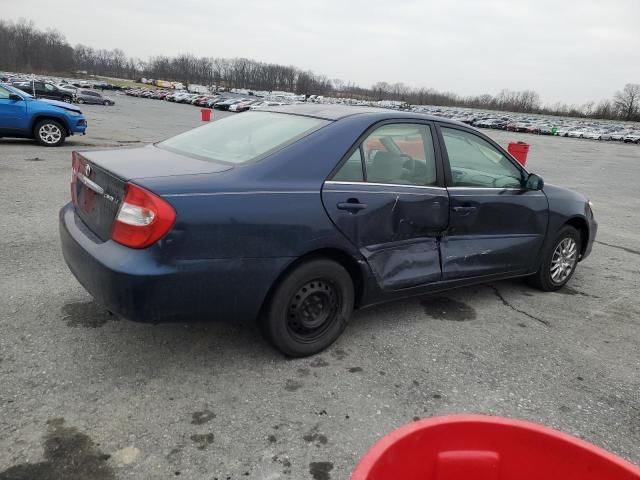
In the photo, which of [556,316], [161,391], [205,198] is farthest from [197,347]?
[556,316]

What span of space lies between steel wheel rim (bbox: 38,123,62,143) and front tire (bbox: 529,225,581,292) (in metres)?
11.6

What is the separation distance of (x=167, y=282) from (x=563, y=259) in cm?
393

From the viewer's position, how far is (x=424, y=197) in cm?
367

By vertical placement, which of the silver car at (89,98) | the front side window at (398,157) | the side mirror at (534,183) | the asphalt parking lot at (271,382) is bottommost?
the asphalt parking lot at (271,382)

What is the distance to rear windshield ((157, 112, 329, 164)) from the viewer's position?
328 centimetres

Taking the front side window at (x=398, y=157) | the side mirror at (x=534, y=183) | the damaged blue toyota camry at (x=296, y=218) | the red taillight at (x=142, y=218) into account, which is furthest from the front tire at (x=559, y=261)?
the red taillight at (x=142, y=218)

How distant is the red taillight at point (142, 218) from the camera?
2.63m

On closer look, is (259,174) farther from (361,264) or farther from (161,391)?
(161,391)

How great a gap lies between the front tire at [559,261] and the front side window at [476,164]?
835 millimetres

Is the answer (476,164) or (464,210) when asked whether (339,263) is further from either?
(476,164)

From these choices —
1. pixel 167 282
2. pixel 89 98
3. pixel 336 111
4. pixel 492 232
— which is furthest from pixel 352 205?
pixel 89 98

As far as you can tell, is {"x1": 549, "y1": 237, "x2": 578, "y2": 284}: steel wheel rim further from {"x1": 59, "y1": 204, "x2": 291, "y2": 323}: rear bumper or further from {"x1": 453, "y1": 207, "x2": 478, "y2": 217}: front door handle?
{"x1": 59, "y1": 204, "x2": 291, "y2": 323}: rear bumper

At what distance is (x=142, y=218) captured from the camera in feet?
8.73

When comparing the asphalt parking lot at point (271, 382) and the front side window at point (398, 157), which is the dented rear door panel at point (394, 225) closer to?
the front side window at point (398, 157)
